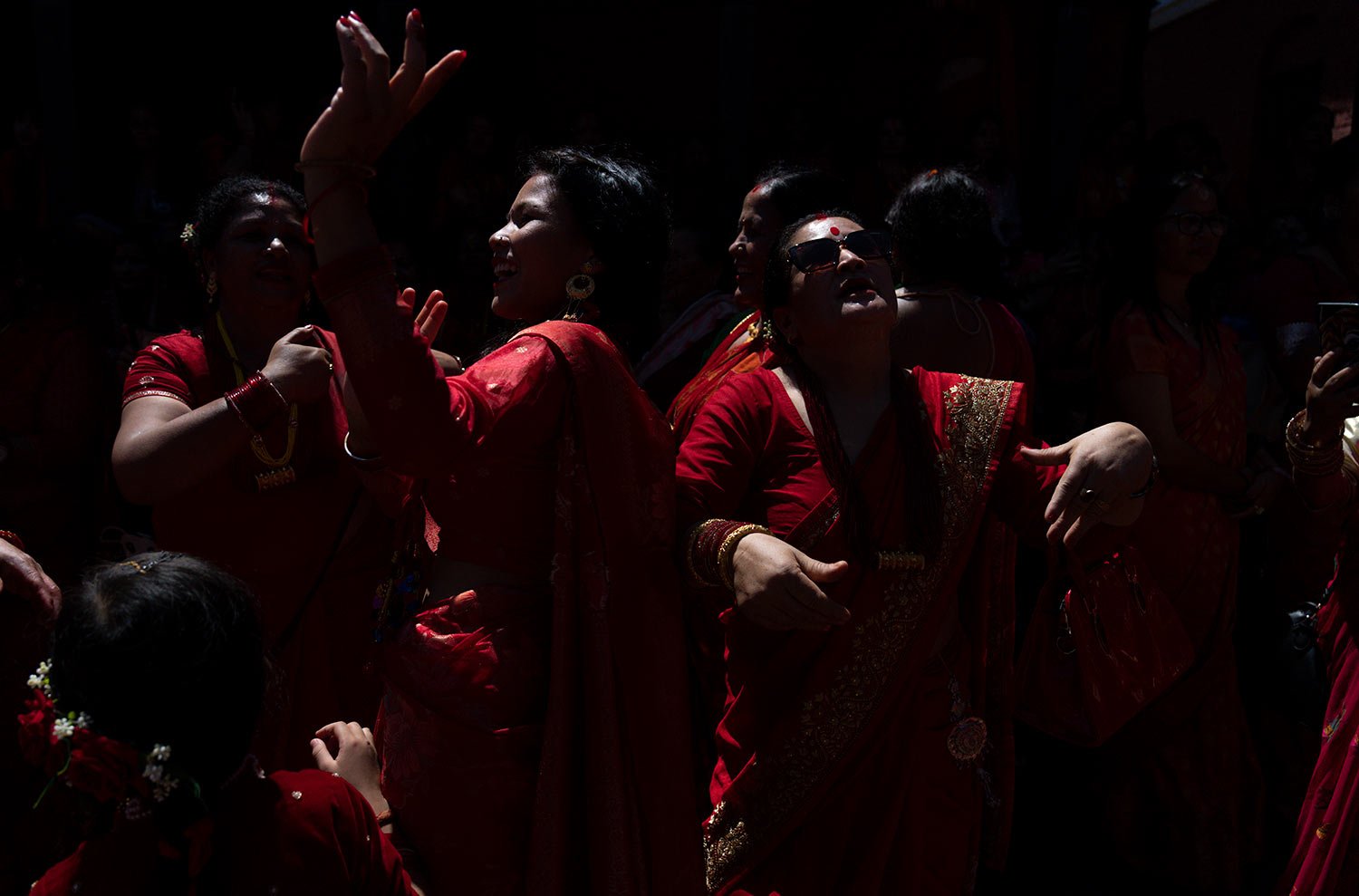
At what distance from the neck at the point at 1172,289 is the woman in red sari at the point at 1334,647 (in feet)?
2.42

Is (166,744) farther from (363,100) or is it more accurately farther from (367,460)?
(363,100)

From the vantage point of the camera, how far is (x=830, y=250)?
2.76 metres

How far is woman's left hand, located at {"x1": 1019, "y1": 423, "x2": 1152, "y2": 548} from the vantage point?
238cm

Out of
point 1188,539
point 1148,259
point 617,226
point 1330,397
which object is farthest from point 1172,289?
point 617,226

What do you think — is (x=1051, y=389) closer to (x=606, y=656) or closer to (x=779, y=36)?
(x=606, y=656)

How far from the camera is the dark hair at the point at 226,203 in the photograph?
10.5 ft

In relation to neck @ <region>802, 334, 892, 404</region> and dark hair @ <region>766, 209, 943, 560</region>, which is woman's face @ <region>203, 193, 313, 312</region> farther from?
neck @ <region>802, 334, 892, 404</region>

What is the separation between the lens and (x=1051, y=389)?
4914mm

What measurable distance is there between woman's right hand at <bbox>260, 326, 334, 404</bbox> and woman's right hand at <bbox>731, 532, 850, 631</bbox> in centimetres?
112

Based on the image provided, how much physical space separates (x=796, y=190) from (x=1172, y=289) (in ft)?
4.55

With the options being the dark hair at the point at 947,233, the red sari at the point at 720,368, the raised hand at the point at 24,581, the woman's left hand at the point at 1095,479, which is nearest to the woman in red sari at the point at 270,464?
the raised hand at the point at 24,581

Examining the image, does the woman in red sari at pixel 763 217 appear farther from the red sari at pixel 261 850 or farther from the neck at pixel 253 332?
the red sari at pixel 261 850

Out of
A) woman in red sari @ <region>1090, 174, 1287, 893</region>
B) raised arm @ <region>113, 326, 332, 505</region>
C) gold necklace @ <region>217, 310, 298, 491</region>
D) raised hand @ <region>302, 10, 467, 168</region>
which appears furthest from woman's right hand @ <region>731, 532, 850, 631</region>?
woman in red sari @ <region>1090, 174, 1287, 893</region>

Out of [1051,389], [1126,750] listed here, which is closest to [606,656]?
[1126,750]
